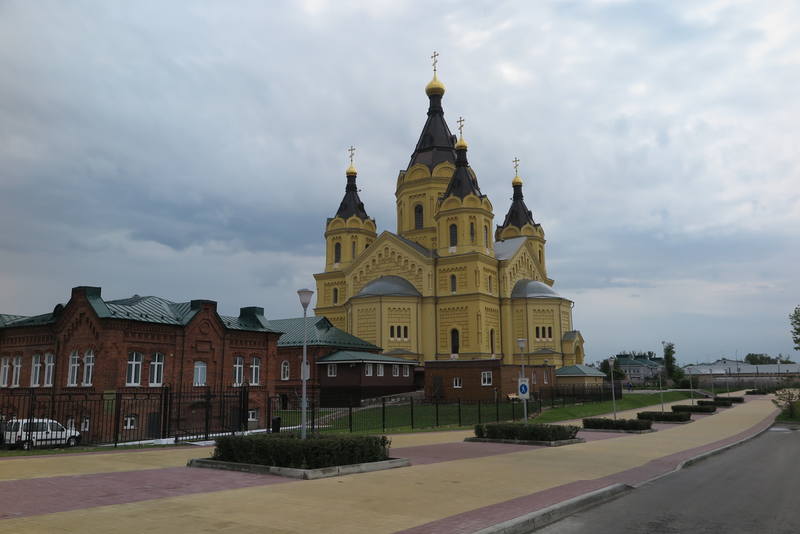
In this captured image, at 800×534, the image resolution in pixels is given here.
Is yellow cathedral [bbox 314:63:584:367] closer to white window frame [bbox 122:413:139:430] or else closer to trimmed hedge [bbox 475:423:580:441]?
white window frame [bbox 122:413:139:430]

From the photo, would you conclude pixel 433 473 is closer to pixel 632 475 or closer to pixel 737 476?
pixel 632 475

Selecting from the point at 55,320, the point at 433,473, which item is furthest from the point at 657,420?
the point at 55,320

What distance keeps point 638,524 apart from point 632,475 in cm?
489

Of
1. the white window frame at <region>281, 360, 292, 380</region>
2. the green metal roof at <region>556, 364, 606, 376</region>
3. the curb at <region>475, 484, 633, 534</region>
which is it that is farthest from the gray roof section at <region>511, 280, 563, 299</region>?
the curb at <region>475, 484, 633, 534</region>

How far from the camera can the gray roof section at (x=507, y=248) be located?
5835cm

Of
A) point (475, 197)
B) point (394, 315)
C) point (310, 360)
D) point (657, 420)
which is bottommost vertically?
point (657, 420)

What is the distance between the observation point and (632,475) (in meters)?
13.3

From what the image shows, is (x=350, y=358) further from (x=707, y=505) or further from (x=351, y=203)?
(x=707, y=505)

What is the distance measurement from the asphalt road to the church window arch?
36397mm

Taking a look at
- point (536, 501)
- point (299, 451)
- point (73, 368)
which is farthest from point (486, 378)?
point (536, 501)

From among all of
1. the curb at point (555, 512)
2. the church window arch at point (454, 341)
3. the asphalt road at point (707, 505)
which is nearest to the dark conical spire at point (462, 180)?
the church window arch at point (454, 341)

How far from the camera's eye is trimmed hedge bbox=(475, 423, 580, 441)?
19.5 metres

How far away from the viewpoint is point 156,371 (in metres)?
27.2

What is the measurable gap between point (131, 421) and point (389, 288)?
2908cm
